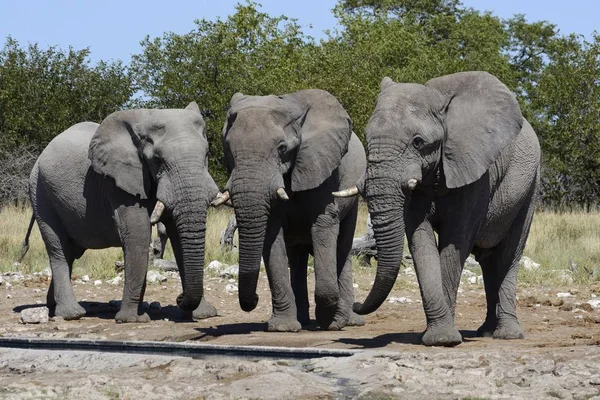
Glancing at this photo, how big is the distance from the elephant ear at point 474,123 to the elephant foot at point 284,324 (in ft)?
7.07

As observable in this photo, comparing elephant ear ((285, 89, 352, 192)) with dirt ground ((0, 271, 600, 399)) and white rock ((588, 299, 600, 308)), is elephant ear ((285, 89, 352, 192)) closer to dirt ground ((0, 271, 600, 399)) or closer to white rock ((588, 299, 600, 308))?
dirt ground ((0, 271, 600, 399))

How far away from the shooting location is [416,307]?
13.6m

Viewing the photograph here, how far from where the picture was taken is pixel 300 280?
11.6m

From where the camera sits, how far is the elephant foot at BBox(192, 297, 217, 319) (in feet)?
41.3

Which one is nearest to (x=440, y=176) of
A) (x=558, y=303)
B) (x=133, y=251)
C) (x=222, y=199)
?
(x=222, y=199)

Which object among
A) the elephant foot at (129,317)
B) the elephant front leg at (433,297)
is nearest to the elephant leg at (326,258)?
the elephant front leg at (433,297)

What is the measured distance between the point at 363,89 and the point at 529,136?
60.2 feet

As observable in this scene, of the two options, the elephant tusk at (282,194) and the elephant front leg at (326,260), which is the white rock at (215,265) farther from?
the elephant tusk at (282,194)

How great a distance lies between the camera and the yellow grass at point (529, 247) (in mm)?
17000

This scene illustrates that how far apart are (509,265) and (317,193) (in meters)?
1.72

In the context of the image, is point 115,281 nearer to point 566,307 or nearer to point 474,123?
point 566,307

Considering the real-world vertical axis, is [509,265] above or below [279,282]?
above

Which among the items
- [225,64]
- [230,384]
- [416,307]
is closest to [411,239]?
[230,384]

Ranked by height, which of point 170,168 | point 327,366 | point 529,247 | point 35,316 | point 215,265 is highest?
point 170,168
